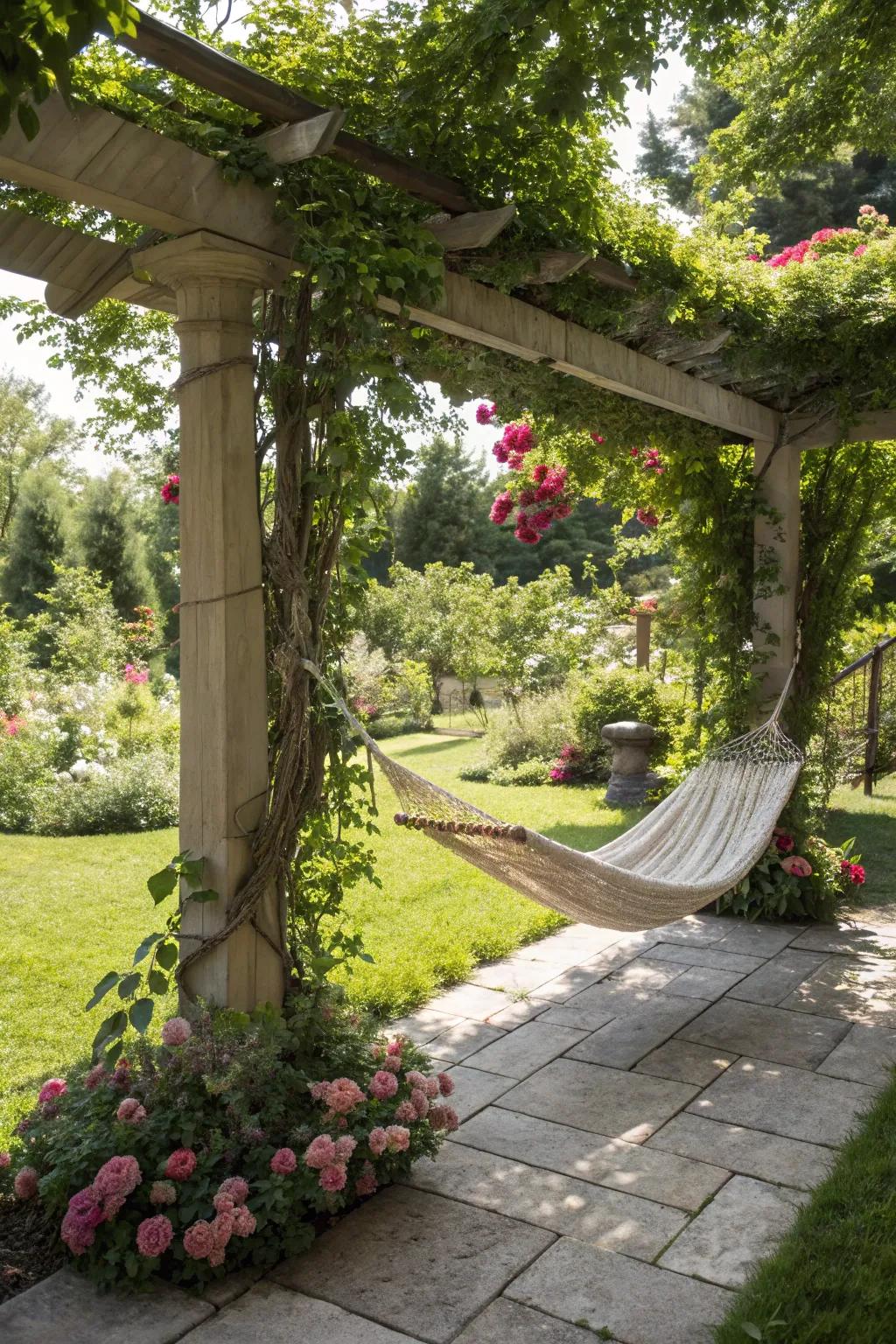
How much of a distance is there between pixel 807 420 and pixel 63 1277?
3526 millimetres

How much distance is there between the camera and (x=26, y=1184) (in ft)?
6.46

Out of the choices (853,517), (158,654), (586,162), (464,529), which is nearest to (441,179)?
(586,162)

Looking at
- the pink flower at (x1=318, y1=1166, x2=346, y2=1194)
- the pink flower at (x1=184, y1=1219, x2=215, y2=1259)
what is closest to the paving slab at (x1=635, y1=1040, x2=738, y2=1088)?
the pink flower at (x1=318, y1=1166, x2=346, y2=1194)

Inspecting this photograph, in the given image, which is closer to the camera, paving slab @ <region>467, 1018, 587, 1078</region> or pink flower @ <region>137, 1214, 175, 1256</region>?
pink flower @ <region>137, 1214, 175, 1256</region>

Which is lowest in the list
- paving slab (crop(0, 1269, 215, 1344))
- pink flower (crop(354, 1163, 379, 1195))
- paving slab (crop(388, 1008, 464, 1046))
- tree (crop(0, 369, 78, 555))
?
paving slab (crop(0, 1269, 215, 1344))

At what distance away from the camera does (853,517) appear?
4.26m

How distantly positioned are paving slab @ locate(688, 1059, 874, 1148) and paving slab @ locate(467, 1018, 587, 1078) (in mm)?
418

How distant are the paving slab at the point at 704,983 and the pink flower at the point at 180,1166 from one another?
187 centimetres

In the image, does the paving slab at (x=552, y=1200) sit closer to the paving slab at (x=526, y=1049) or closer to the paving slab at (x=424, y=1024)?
the paving slab at (x=526, y=1049)

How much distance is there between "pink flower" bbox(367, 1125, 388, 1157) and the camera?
6.61 feet

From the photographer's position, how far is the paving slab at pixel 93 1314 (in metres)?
1.71

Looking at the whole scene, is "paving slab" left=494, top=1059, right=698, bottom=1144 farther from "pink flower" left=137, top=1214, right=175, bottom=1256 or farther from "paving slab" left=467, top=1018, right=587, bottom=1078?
"pink flower" left=137, top=1214, right=175, bottom=1256

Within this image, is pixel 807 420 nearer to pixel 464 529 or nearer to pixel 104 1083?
pixel 104 1083

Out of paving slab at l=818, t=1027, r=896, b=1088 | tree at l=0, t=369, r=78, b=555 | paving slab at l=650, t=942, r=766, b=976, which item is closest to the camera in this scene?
paving slab at l=818, t=1027, r=896, b=1088
